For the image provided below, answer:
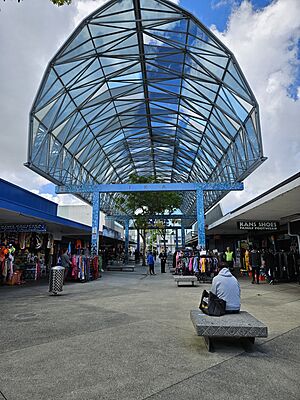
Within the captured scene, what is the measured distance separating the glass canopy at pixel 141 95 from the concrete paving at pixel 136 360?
12.3 m

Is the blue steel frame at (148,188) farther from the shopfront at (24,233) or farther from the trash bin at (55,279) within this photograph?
the trash bin at (55,279)

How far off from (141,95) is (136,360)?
1970 cm

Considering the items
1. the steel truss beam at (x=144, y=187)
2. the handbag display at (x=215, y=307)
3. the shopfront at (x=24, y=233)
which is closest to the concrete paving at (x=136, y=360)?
the handbag display at (x=215, y=307)

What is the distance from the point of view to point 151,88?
19.9 meters

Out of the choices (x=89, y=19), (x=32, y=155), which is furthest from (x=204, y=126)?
(x=32, y=155)

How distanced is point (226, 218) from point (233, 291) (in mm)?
14018

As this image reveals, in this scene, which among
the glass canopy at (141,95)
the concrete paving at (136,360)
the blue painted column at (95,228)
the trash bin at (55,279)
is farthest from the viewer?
the blue painted column at (95,228)

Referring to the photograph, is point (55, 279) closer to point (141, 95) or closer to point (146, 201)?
point (141, 95)

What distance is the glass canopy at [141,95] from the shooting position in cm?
1461

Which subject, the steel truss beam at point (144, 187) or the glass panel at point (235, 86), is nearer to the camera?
the glass panel at point (235, 86)

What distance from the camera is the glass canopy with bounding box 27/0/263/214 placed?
14609 millimetres

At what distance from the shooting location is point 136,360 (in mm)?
3840

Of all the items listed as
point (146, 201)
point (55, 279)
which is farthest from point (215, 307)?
point (146, 201)

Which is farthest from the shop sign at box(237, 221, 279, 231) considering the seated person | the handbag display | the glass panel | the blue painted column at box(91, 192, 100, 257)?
the handbag display
